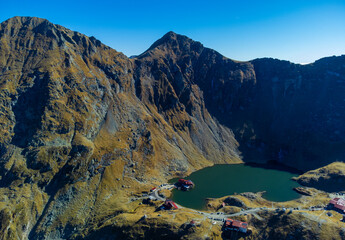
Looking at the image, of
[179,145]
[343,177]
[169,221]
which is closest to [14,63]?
[179,145]

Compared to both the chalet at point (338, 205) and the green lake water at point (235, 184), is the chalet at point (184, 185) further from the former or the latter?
the chalet at point (338, 205)

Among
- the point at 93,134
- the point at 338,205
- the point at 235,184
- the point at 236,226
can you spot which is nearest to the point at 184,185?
the point at 235,184

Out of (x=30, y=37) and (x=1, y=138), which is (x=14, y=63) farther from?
(x=1, y=138)

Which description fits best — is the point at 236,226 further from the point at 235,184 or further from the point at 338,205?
the point at 235,184

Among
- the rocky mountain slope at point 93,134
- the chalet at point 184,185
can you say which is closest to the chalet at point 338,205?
the chalet at point 184,185

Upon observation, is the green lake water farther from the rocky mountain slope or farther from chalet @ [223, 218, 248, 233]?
chalet @ [223, 218, 248, 233]

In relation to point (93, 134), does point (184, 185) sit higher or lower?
lower
